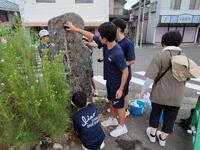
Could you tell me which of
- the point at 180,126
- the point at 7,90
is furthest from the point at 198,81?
the point at 7,90

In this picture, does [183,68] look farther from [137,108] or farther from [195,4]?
[195,4]

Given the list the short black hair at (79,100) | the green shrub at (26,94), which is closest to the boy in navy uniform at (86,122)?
the short black hair at (79,100)

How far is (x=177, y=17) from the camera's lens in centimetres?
1762

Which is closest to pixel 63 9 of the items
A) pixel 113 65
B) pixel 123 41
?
pixel 123 41

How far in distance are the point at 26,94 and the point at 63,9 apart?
16.9 metres

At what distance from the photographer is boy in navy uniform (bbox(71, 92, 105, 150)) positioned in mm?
2340

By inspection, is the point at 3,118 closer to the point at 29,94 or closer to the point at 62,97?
the point at 29,94

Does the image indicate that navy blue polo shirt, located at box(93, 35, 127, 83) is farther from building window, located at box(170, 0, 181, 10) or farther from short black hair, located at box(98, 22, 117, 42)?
building window, located at box(170, 0, 181, 10)

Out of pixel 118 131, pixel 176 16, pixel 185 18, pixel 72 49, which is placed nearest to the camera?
pixel 72 49

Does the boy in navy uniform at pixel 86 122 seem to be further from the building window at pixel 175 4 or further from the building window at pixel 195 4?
the building window at pixel 195 4

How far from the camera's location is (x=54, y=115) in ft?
Answer: 6.71

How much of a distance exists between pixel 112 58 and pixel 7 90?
1.34 meters

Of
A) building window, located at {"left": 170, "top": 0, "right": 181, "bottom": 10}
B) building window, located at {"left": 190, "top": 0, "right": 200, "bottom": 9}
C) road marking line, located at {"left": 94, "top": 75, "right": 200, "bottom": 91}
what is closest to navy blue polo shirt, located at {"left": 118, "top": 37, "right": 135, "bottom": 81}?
road marking line, located at {"left": 94, "top": 75, "right": 200, "bottom": 91}

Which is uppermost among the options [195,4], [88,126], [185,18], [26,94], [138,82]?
[195,4]
